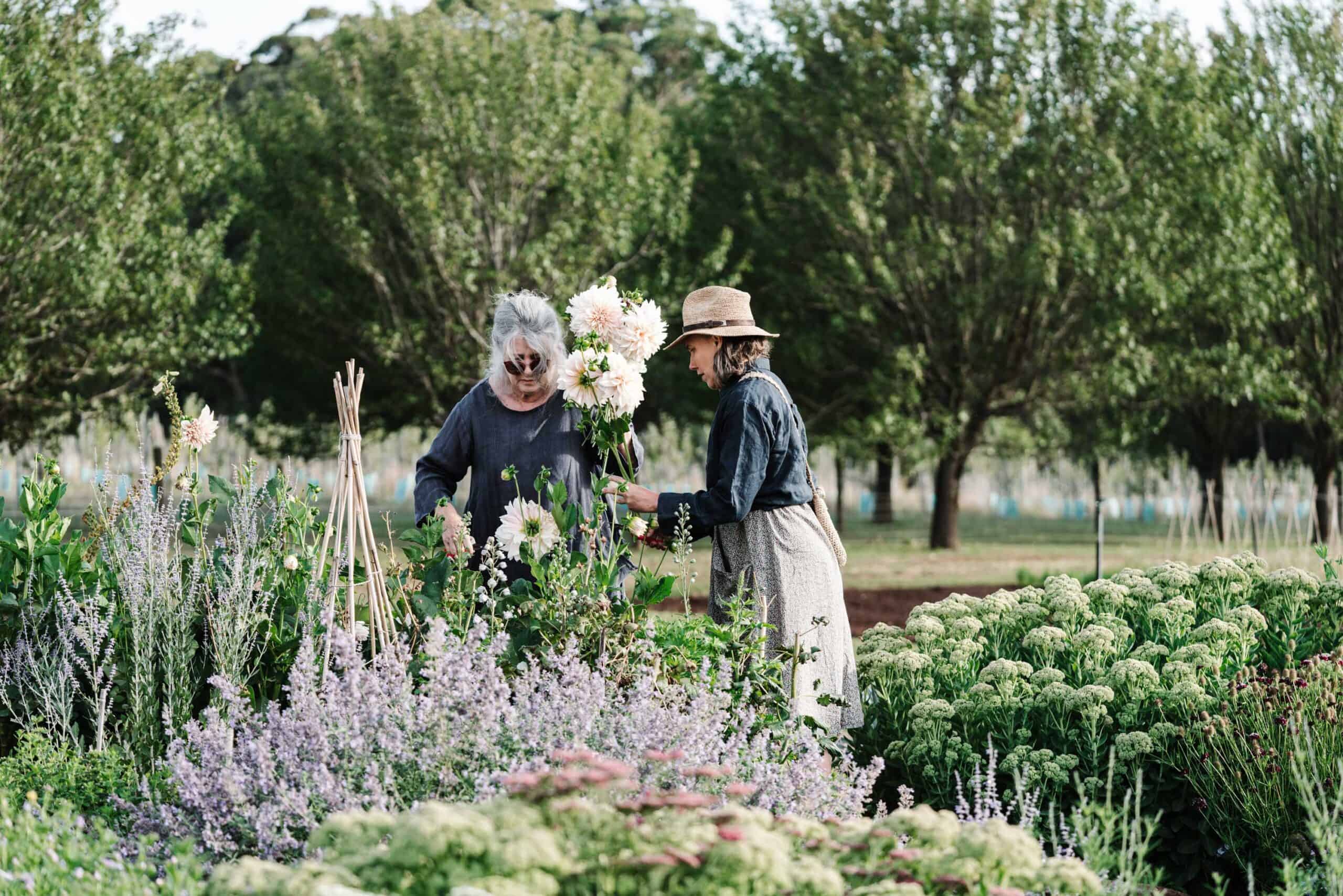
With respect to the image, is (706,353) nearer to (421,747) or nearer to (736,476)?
(736,476)

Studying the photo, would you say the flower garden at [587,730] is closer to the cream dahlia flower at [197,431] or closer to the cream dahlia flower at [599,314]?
the cream dahlia flower at [197,431]

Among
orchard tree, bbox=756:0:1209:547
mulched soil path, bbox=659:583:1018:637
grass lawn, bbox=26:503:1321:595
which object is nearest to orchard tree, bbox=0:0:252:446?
grass lawn, bbox=26:503:1321:595

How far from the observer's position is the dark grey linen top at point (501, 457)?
4.36m

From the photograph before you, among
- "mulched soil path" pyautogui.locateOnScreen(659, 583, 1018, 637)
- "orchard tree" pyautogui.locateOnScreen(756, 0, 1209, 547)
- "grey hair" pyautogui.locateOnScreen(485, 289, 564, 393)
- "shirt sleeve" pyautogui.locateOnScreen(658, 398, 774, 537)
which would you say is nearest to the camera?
"shirt sleeve" pyautogui.locateOnScreen(658, 398, 774, 537)

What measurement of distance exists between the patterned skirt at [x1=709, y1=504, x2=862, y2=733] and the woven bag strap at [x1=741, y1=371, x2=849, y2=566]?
0.11ft

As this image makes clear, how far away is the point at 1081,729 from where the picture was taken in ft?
14.4

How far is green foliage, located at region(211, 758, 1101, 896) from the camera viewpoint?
2.17 m

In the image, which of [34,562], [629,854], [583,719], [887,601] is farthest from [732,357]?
[887,601]

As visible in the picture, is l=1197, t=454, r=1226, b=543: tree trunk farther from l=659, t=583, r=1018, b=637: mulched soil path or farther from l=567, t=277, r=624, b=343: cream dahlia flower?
l=567, t=277, r=624, b=343: cream dahlia flower

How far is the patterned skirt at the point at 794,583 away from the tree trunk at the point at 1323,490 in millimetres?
14409

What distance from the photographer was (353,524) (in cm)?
380

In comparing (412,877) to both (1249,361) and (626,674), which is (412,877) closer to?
(626,674)

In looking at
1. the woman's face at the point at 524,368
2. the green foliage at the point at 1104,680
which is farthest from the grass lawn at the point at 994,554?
Result: the woman's face at the point at 524,368

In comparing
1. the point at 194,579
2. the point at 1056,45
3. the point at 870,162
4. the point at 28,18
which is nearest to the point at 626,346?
the point at 194,579
